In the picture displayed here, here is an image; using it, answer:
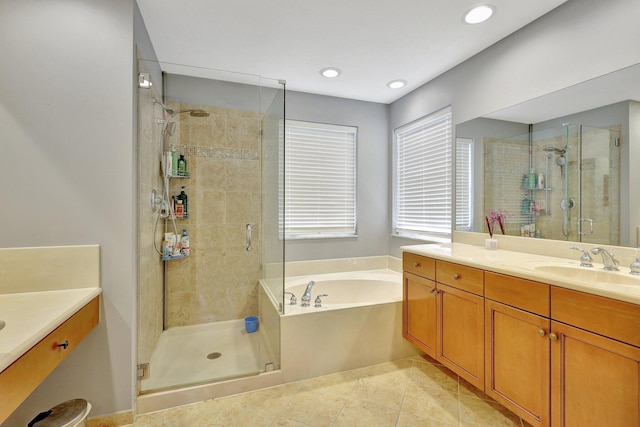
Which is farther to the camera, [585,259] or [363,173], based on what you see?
[363,173]

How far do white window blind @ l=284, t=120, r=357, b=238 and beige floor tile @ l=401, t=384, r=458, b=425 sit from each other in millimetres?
1672

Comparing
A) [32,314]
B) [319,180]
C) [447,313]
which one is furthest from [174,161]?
[447,313]

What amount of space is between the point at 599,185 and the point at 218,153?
2.69m

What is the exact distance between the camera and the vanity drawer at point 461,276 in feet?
5.35

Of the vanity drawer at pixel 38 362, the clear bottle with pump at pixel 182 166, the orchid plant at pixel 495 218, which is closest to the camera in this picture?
the vanity drawer at pixel 38 362

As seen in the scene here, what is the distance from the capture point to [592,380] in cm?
113

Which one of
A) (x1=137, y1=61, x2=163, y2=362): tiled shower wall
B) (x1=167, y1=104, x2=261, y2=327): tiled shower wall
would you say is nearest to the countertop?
(x1=137, y1=61, x2=163, y2=362): tiled shower wall

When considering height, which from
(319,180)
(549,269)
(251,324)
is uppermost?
(319,180)

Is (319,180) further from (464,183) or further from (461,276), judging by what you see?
(461,276)

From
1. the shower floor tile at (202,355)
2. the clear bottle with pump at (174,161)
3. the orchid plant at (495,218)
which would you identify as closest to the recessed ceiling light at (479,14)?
the orchid plant at (495,218)

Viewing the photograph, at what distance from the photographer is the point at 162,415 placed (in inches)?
67.4

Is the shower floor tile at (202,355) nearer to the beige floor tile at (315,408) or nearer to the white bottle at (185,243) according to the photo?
the beige floor tile at (315,408)

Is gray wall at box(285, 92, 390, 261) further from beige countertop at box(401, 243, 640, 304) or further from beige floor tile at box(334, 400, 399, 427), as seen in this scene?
beige floor tile at box(334, 400, 399, 427)

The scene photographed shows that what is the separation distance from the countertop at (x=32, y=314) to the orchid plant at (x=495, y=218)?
258 cm
